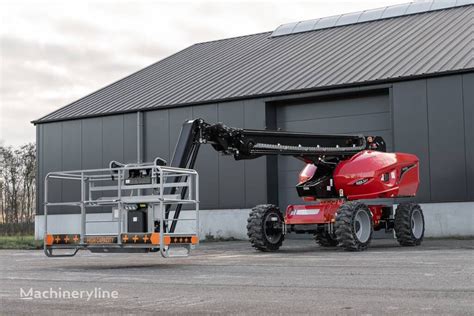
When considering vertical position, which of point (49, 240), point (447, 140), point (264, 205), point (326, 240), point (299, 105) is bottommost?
point (326, 240)

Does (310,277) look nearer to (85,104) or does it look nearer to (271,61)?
(271,61)

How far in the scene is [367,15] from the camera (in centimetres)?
3925

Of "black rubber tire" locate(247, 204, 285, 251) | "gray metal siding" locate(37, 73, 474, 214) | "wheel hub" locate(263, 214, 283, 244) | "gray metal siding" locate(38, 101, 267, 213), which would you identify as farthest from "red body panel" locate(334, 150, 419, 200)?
"gray metal siding" locate(38, 101, 267, 213)

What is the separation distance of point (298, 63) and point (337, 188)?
1452 cm

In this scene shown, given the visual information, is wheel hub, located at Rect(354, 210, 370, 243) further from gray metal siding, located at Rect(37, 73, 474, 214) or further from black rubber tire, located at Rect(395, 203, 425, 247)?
gray metal siding, located at Rect(37, 73, 474, 214)

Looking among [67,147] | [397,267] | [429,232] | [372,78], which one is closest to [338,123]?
[372,78]

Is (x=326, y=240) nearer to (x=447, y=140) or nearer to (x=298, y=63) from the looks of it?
(x=447, y=140)

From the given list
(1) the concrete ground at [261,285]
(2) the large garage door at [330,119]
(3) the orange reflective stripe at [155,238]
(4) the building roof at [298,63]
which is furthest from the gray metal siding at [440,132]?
(3) the orange reflective stripe at [155,238]

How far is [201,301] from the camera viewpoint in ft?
30.6

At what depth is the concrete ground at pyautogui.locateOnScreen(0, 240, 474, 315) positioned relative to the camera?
8664mm

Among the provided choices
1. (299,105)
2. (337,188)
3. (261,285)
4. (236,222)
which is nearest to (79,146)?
(236,222)

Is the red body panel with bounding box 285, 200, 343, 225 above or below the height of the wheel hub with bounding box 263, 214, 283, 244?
above

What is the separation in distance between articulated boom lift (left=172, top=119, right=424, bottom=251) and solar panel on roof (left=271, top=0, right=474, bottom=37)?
17536 mm

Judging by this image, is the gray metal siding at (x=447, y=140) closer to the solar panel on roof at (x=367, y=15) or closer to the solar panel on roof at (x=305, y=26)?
the solar panel on roof at (x=367, y=15)
